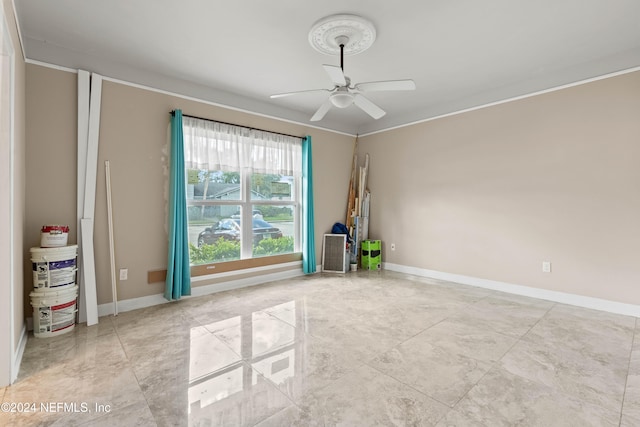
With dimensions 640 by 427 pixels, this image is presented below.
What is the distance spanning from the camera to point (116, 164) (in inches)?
129

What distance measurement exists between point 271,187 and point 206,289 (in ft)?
5.95

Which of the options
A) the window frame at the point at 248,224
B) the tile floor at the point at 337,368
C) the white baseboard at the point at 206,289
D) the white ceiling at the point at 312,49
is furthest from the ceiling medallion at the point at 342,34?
the white baseboard at the point at 206,289

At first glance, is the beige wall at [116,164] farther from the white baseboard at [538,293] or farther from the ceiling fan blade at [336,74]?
the white baseboard at [538,293]

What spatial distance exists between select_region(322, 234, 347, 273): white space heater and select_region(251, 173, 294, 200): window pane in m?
1.08

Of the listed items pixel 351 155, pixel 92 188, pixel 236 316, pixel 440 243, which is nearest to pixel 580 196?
pixel 440 243

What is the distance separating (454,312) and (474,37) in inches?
113

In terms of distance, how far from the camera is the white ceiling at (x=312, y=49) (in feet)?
7.85

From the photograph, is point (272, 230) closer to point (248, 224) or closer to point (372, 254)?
point (248, 224)

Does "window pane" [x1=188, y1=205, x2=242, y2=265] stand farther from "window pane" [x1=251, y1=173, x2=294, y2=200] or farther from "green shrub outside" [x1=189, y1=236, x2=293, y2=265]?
"window pane" [x1=251, y1=173, x2=294, y2=200]

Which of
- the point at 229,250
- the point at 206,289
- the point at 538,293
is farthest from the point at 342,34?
the point at 538,293

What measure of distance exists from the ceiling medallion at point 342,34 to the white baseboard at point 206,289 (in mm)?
3176

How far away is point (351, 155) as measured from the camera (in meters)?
5.80

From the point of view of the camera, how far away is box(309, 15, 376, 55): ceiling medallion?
2.48m

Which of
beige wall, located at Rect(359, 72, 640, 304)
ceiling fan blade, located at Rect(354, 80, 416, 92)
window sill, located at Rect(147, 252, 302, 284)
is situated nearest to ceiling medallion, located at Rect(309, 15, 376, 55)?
ceiling fan blade, located at Rect(354, 80, 416, 92)
